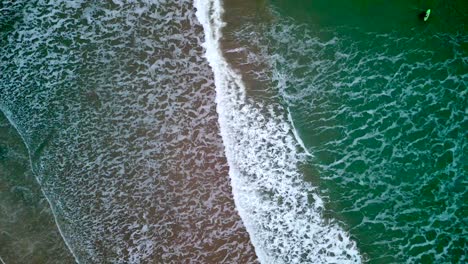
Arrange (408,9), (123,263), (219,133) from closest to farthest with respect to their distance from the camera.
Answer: (123,263), (219,133), (408,9)

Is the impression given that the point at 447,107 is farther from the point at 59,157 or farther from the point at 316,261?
the point at 59,157

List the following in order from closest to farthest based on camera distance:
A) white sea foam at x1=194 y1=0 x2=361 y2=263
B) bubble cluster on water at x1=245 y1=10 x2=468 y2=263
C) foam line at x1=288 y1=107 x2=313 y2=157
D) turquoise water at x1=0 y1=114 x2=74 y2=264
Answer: turquoise water at x1=0 y1=114 x2=74 y2=264
white sea foam at x1=194 y1=0 x2=361 y2=263
bubble cluster on water at x1=245 y1=10 x2=468 y2=263
foam line at x1=288 y1=107 x2=313 y2=157

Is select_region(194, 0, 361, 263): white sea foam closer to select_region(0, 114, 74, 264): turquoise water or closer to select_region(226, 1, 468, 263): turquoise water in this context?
select_region(226, 1, 468, 263): turquoise water

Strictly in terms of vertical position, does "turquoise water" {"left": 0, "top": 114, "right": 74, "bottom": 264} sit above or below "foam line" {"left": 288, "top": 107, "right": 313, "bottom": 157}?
below

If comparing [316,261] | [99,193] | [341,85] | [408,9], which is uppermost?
[408,9]

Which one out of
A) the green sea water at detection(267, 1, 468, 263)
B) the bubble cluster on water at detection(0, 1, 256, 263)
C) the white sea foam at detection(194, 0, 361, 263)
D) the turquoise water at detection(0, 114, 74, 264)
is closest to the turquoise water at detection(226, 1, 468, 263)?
the green sea water at detection(267, 1, 468, 263)

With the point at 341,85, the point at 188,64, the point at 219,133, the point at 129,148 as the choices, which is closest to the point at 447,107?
the point at 341,85

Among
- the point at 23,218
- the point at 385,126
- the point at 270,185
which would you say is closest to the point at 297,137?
the point at 270,185
